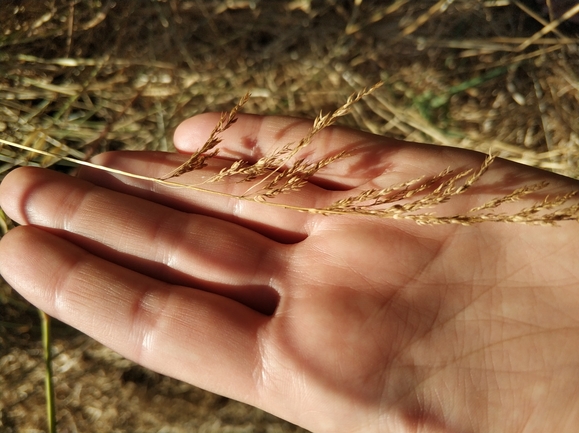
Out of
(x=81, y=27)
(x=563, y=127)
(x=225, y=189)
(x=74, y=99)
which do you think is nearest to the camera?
(x=225, y=189)

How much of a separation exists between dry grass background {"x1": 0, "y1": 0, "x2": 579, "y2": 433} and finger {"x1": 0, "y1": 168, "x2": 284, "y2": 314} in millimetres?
817

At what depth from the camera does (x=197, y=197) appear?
265cm

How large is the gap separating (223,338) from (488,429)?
123cm

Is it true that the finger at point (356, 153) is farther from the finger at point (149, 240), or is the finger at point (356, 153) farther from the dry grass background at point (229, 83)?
the dry grass background at point (229, 83)

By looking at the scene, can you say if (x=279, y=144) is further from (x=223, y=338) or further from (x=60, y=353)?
(x=60, y=353)

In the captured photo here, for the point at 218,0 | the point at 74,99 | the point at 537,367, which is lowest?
the point at 537,367

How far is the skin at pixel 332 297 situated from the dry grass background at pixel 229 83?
1084 millimetres

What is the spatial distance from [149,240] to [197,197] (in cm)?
34

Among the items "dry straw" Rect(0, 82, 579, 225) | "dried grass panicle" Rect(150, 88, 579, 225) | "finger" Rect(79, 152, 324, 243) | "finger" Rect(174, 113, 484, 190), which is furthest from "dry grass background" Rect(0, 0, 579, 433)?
"dried grass panicle" Rect(150, 88, 579, 225)

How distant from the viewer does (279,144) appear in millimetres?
2680

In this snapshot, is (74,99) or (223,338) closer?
(223,338)

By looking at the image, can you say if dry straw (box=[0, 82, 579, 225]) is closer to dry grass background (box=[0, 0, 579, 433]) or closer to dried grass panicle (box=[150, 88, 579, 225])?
dried grass panicle (box=[150, 88, 579, 225])

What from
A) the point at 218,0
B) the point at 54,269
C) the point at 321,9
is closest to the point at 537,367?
the point at 54,269

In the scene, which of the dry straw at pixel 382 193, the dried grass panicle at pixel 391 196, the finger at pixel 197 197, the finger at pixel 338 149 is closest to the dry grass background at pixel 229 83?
the finger at pixel 197 197
